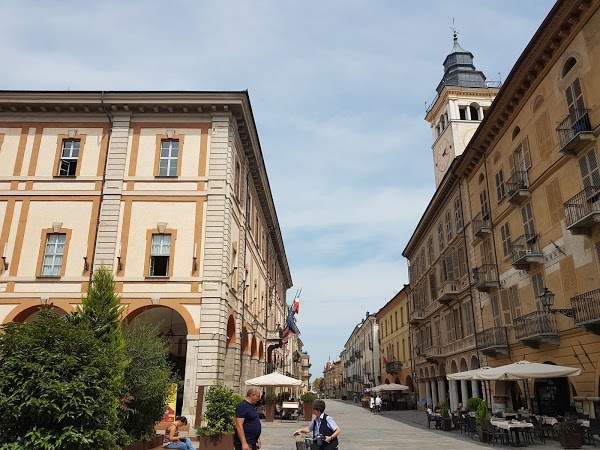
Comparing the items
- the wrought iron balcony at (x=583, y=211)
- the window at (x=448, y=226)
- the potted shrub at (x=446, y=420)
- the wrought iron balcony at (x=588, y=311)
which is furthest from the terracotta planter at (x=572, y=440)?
the window at (x=448, y=226)

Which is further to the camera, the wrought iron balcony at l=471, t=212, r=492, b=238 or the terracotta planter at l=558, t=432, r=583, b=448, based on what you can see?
the wrought iron balcony at l=471, t=212, r=492, b=238

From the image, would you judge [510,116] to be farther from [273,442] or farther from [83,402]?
[83,402]

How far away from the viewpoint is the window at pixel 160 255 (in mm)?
21259

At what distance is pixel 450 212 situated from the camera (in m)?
33.3

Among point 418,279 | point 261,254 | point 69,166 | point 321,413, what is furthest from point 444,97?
point 321,413

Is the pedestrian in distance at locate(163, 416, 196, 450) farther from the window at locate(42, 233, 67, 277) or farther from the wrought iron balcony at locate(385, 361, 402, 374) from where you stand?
the wrought iron balcony at locate(385, 361, 402, 374)

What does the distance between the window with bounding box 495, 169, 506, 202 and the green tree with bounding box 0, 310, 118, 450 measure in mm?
20261

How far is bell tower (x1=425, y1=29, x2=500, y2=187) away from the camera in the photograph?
43.2m

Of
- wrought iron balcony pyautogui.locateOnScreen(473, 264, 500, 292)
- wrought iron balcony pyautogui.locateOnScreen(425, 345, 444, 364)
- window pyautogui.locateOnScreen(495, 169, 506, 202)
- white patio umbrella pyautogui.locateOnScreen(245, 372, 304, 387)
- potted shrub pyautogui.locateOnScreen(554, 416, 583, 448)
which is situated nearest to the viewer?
potted shrub pyautogui.locateOnScreen(554, 416, 583, 448)

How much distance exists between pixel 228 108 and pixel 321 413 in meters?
17.4

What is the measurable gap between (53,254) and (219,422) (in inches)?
501

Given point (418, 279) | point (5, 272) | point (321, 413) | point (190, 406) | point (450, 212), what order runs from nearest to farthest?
point (321, 413) → point (190, 406) → point (5, 272) → point (450, 212) → point (418, 279)

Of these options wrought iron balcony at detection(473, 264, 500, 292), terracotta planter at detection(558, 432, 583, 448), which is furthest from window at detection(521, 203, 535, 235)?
terracotta planter at detection(558, 432, 583, 448)

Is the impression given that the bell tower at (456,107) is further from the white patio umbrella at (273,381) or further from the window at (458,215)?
the white patio umbrella at (273,381)
